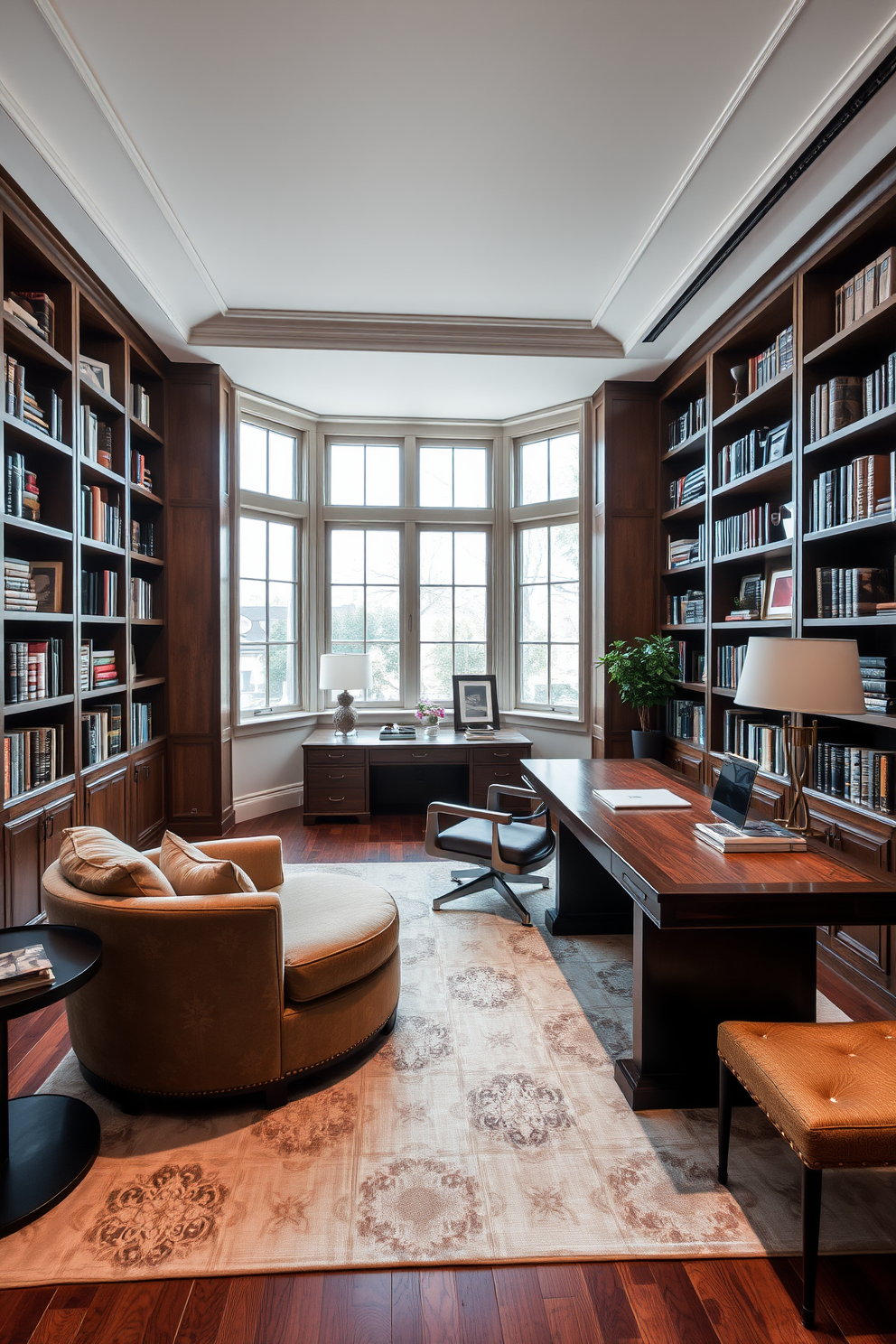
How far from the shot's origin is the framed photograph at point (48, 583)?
324cm

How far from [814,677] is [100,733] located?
3372mm

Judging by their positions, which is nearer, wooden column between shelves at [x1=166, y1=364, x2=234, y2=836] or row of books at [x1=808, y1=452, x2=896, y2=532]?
row of books at [x1=808, y1=452, x2=896, y2=532]

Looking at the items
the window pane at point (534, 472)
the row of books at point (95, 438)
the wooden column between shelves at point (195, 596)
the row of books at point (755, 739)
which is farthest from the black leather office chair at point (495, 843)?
the window pane at point (534, 472)

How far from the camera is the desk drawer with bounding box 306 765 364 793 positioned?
5.19 metres

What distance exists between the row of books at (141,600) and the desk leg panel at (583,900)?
290 centimetres

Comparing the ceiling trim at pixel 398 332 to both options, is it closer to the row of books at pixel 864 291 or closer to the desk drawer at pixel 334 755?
the row of books at pixel 864 291

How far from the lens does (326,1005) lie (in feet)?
6.87

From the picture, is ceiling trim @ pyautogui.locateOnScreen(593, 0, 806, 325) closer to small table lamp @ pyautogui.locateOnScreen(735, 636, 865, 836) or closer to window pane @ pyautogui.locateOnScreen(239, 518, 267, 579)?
small table lamp @ pyautogui.locateOnScreen(735, 636, 865, 836)

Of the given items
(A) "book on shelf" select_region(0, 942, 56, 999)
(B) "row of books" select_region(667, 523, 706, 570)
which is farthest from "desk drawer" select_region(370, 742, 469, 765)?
(A) "book on shelf" select_region(0, 942, 56, 999)

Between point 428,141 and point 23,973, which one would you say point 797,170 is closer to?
point 428,141

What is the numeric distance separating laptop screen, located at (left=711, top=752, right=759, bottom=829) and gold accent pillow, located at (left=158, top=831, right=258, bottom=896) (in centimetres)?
147

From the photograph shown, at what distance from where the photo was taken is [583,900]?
3.25 metres

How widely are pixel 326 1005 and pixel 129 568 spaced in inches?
117

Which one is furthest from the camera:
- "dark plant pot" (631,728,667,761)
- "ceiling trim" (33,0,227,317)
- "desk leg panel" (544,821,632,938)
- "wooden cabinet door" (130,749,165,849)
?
"dark plant pot" (631,728,667,761)
